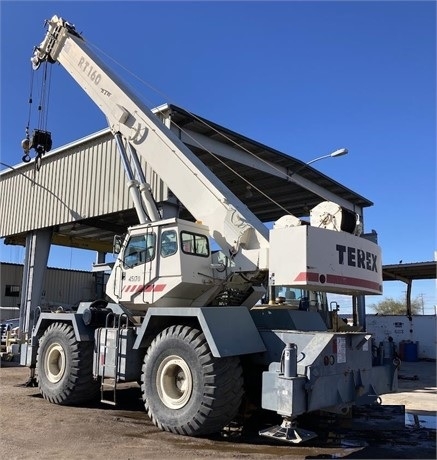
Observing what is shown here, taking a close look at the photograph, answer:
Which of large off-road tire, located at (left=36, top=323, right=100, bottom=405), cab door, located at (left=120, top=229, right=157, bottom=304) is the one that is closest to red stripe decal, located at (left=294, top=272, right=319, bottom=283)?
cab door, located at (left=120, top=229, right=157, bottom=304)

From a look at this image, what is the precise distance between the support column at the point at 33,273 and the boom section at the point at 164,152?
30.7 ft

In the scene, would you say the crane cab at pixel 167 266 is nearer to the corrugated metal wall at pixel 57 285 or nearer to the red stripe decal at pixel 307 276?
the red stripe decal at pixel 307 276

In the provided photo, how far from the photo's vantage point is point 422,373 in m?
18.5

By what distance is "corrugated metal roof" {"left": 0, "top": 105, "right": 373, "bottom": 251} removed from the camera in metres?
16.7

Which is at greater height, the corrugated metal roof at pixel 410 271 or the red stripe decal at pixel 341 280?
the corrugated metal roof at pixel 410 271

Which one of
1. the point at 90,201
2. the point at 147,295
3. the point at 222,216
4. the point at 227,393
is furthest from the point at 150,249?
the point at 90,201

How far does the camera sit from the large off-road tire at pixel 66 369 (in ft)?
31.4

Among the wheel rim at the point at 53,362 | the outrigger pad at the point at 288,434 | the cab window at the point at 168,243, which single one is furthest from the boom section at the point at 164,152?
the wheel rim at the point at 53,362

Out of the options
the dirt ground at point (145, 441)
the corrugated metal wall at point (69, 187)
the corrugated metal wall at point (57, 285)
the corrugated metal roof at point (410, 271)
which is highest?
the corrugated metal wall at point (69, 187)

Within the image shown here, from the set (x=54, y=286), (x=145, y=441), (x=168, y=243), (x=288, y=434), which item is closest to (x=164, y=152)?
(x=168, y=243)

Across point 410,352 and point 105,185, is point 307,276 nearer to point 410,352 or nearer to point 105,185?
point 105,185

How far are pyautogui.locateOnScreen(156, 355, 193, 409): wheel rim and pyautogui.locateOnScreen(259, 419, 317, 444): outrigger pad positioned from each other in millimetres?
1575

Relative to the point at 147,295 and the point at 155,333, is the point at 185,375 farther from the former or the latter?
the point at 147,295

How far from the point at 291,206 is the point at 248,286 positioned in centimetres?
1489
